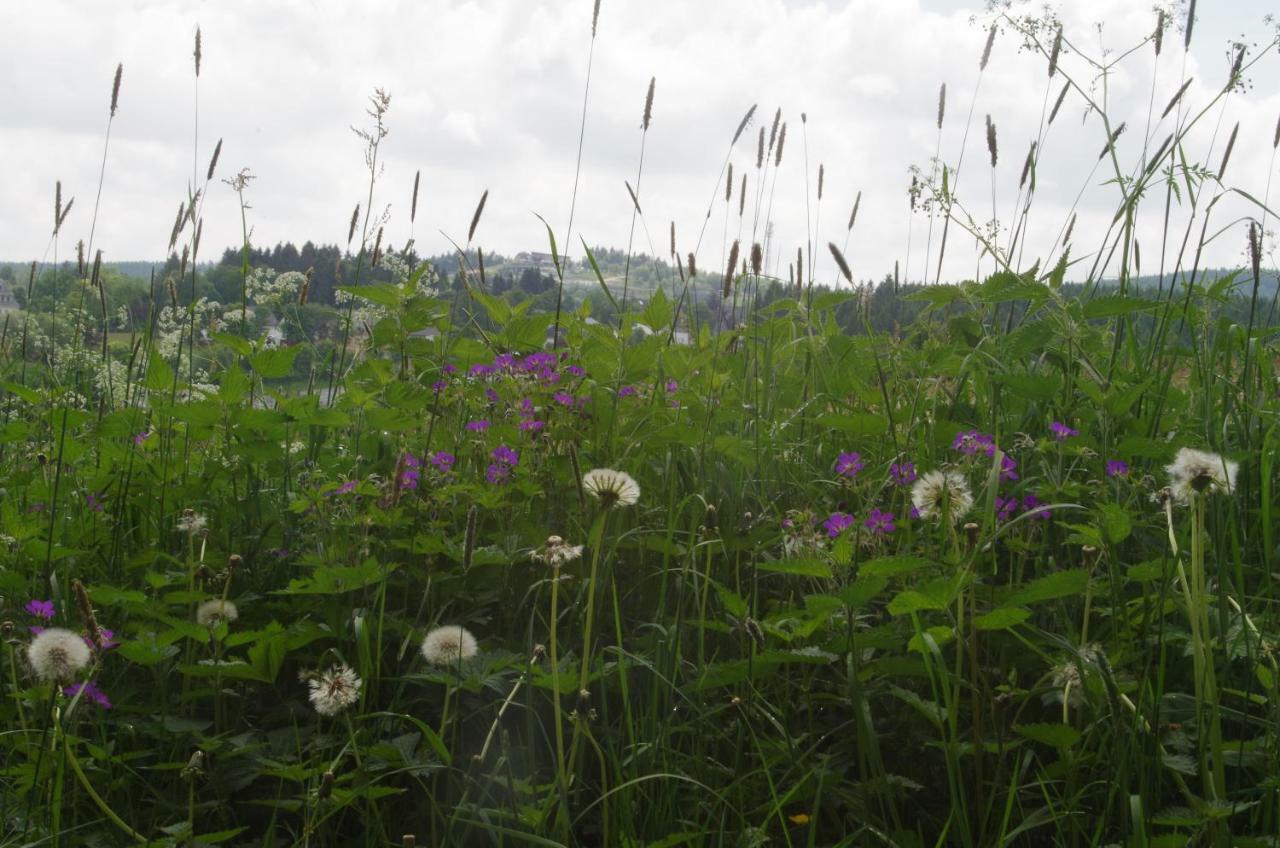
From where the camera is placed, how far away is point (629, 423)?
7.84 ft

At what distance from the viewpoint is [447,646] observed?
153 cm

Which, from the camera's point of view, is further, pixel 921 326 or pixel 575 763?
pixel 921 326

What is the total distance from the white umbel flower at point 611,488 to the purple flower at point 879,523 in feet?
2.02

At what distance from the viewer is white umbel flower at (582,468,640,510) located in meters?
1.35

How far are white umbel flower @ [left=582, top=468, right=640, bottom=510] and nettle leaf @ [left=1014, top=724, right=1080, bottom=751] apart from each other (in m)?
0.69

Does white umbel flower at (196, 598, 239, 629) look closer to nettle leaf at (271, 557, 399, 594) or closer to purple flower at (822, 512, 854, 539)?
nettle leaf at (271, 557, 399, 594)

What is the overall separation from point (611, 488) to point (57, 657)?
79cm

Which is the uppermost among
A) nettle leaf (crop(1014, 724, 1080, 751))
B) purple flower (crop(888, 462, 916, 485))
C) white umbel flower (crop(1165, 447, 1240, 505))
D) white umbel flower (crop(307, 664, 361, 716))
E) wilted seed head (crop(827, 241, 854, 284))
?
wilted seed head (crop(827, 241, 854, 284))

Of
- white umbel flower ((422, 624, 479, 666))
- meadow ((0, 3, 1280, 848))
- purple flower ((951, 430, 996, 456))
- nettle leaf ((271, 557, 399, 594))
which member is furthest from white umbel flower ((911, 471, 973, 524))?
nettle leaf ((271, 557, 399, 594))

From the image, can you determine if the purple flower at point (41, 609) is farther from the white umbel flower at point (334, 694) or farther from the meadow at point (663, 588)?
the white umbel flower at point (334, 694)

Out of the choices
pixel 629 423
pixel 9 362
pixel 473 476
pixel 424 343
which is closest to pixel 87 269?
pixel 9 362

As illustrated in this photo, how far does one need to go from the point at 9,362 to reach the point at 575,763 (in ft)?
12.1

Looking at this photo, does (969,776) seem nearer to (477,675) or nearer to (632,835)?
(632,835)

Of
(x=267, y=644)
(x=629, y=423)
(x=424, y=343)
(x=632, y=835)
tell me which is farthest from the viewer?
(x=424, y=343)
